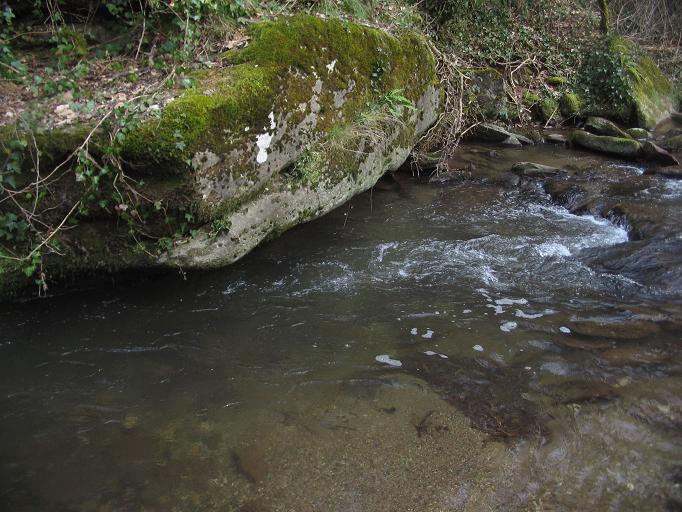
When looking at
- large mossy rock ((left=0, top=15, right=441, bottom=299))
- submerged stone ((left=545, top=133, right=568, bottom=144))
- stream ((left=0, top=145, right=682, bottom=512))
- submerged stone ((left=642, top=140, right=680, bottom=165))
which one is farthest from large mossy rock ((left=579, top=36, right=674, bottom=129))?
large mossy rock ((left=0, top=15, right=441, bottom=299))

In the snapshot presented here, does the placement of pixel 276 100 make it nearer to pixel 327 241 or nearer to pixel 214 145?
pixel 214 145

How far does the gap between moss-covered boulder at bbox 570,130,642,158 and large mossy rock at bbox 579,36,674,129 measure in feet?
6.55

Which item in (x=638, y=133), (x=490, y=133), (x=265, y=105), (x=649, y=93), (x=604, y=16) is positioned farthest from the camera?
(x=604, y=16)

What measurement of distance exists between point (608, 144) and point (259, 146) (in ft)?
22.6

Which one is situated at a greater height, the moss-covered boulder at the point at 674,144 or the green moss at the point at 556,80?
the green moss at the point at 556,80

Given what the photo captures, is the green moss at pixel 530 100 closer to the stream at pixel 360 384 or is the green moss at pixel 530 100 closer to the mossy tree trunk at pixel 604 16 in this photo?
the mossy tree trunk at pixel 604 16

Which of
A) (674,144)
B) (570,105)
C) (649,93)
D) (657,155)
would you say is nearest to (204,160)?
(657,155)

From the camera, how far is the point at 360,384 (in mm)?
3721

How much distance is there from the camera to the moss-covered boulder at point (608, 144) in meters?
8.90

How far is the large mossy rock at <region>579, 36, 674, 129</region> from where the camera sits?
11.0 metres

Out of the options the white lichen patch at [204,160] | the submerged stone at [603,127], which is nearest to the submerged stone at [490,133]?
the submerged stone at [603,127]

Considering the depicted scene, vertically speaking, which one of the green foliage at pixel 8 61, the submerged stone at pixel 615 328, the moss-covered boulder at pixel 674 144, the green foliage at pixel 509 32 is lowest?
the submerged stone at pixel 615 328

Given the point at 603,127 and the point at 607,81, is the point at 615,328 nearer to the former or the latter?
the point at 603,127

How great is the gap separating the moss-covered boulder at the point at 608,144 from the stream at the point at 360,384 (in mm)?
3467
